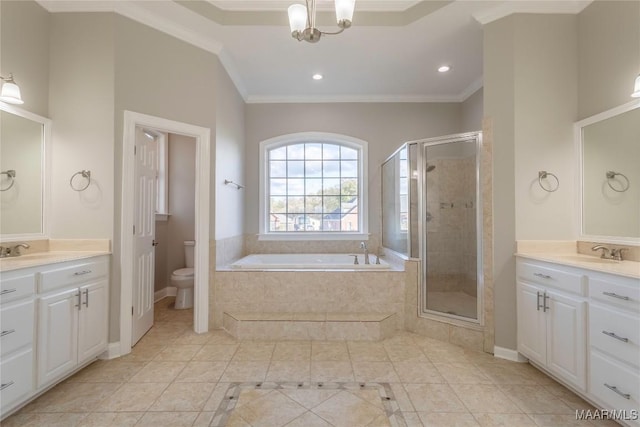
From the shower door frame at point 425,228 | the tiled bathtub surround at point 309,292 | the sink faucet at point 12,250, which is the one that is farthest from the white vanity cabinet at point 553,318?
the sink faucet at point 12,250

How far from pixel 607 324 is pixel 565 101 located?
1776mm

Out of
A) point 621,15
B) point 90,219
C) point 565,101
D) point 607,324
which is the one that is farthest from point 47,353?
point 621,15

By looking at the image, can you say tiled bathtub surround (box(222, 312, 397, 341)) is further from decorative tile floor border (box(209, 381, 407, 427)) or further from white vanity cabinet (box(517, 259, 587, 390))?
white vanity cabinet (box(517, 259, 587, 390))

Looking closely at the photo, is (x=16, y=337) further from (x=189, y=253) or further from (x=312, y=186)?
(x=312, y=186)

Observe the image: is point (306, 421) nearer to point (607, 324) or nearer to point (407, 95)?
point (607, 324)

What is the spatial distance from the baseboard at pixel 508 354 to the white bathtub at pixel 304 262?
3.67ft

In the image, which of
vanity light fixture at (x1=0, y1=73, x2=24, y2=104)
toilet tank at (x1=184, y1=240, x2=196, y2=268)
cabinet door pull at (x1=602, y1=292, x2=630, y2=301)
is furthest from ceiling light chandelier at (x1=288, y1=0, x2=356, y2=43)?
toilet tank at (x1=184, y1=240, x2=196, y2=268)

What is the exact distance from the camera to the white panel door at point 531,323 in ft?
6.81

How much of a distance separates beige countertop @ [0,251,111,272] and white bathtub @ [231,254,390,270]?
4.02 feet

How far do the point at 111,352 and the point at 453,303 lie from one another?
3.01 metres

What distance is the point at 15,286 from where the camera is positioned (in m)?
1.62

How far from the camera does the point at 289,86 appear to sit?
151 inches

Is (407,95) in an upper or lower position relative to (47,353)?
upper

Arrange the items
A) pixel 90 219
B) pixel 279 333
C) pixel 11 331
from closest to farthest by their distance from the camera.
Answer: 1. pixel 11 331
2. pixel 90 219
3. pixel 279 333
